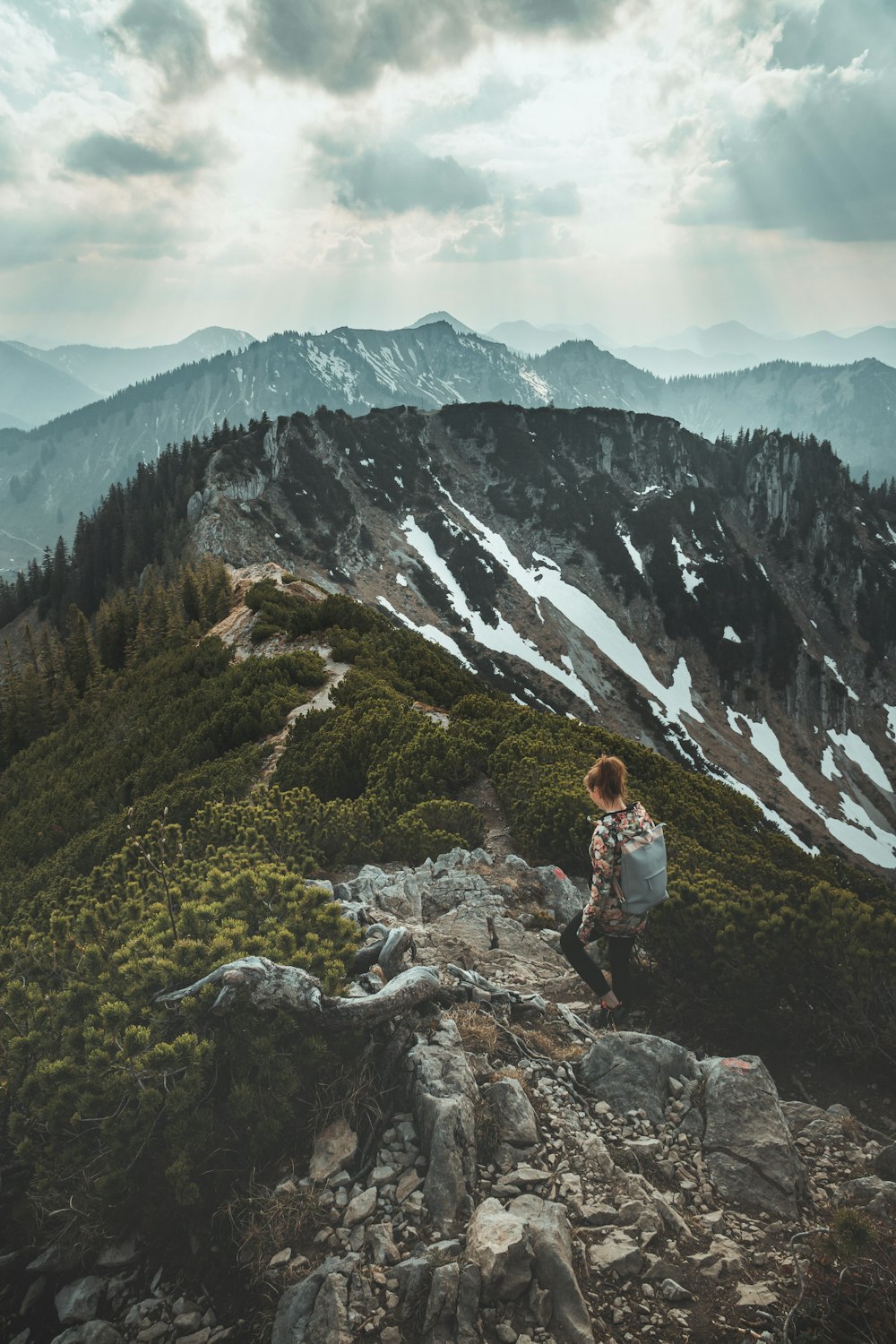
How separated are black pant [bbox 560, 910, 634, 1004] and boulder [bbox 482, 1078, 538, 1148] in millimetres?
1934

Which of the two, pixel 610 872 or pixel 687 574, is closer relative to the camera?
pixel 610 872

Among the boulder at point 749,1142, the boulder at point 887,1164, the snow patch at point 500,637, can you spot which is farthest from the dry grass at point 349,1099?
the snow patch at point 500,637

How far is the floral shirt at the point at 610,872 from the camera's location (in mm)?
7410

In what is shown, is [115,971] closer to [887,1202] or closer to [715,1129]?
[715,1129]

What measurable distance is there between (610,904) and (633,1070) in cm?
163

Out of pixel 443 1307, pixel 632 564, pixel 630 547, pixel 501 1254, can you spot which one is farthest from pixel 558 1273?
pixel 630 547

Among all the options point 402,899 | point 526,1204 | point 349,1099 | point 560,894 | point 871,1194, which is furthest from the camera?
point 560,894

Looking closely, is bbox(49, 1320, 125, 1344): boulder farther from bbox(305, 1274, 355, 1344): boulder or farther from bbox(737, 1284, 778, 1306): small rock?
bbox(737, 1284, 778, 1306): small rock

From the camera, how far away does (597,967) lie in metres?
8.05

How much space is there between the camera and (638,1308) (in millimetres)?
4648

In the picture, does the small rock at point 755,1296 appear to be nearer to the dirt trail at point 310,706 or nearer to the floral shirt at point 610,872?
the floral shirt at point 610,872

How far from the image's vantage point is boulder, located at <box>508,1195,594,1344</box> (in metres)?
4.41

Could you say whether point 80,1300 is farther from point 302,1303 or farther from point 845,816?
point 845,816

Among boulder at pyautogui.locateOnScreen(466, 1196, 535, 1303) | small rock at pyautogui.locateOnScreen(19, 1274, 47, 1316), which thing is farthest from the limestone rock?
boulder at pyautogui.locateOnScreen(466, 1196, 535, 1303)
